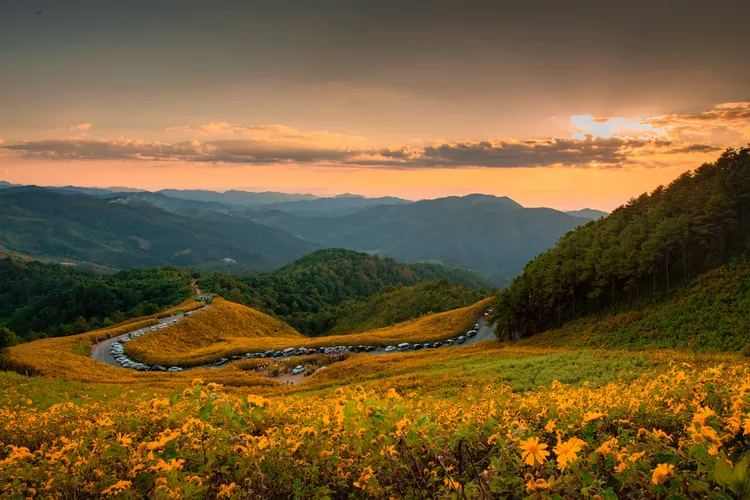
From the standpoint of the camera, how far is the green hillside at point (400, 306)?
118 metres

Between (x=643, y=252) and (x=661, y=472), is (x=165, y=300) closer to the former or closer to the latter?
(x=643, y=252)

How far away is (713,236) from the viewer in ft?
146

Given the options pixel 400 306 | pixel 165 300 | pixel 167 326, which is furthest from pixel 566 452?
pixel 400 306

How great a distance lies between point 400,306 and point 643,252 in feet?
287

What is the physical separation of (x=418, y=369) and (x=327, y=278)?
157m

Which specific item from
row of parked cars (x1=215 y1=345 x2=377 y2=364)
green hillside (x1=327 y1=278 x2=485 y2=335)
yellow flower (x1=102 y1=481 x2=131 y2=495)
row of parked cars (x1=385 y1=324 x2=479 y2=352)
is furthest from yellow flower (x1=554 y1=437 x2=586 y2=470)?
green hillside (x1=327 y1=278 x2=485 y2=335)

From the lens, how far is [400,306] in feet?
421

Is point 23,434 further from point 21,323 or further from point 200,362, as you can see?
point 21,323

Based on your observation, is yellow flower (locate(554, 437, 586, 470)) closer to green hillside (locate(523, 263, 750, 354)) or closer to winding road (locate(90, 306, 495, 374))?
green hillside (locate(523, 263, 750, 354))

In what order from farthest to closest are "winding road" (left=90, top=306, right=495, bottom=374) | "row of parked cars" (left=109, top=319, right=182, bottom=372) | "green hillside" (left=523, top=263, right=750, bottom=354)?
"winding road" (left=90, top=306, right=495, bottom=374) → "row of parked cars" (left=109, top=319, right=182, bottom=372) → "green hillside" (left=523, top=263, right=750, bottom=354)

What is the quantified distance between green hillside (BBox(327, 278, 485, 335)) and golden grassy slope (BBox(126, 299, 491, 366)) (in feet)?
116

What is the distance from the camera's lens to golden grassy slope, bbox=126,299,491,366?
59.8m

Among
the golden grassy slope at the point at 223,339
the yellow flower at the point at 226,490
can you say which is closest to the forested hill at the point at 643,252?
the golden grassy slope at the point at 223,339

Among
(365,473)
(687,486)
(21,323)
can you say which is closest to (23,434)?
(365,473)
